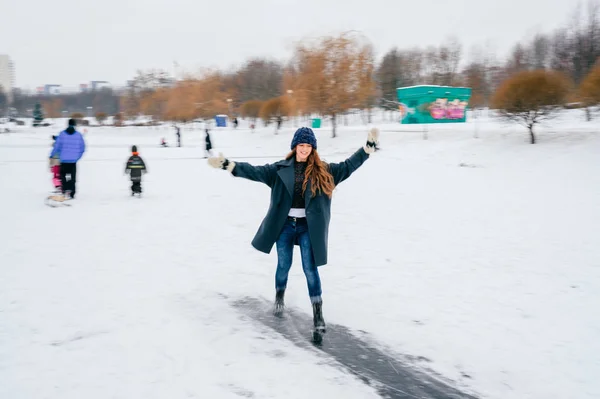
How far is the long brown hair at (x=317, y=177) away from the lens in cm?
407

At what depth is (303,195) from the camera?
4.14 metres

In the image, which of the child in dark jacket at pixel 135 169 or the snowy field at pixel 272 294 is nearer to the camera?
the snowy field at pixel 272 294

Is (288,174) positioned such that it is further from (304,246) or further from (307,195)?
(304,246)

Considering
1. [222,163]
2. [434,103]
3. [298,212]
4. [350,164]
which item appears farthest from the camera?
[434,103]

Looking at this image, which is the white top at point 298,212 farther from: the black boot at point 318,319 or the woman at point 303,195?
the black boot at point 318,319

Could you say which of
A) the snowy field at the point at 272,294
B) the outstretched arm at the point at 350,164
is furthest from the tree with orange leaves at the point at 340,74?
the outstretched arm at the point at 350,164

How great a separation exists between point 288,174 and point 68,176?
9.18 meters

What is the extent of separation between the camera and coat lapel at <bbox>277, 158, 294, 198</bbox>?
162 inches

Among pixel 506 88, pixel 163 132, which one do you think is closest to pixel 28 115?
pixel 163 132

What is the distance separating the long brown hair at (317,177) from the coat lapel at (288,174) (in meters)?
0.12

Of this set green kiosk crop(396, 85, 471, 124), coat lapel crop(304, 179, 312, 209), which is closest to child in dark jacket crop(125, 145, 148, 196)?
coat lapel crop(304, 179, 312, 209)

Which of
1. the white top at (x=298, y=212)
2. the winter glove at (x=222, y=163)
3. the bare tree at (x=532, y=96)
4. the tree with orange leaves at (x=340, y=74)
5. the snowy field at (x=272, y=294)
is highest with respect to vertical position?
the tree with orange leaves at (x=340, y=74)

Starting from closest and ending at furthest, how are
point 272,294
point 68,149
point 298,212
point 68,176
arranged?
point 298,212 < point 272,294 < point 68,149 < point 68,176

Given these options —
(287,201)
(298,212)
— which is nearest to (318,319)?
(298,212)
